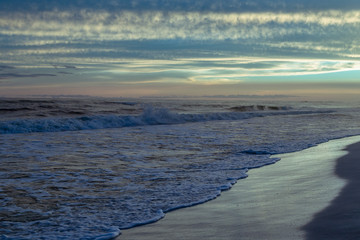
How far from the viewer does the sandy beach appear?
12.4ft

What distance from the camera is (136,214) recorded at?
473cm

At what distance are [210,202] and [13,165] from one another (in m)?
4.92

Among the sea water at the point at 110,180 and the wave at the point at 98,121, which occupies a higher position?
the wave at the point at 98,121

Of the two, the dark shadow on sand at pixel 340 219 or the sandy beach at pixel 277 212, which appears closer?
the dark shadow on sand at pixel 340 219

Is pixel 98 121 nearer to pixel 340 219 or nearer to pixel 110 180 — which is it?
pixel 110 180

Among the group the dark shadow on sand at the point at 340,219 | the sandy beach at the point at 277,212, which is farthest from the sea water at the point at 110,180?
the dark shadow on sand at the point at 340,219

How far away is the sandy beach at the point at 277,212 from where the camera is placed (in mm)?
3773

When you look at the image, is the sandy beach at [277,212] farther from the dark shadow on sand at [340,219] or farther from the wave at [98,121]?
the wave at [98,121]

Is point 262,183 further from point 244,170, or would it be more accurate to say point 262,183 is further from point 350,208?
point 350,208

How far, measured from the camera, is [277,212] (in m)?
4.49

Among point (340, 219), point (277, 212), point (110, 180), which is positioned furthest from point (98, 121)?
point (340, 219)

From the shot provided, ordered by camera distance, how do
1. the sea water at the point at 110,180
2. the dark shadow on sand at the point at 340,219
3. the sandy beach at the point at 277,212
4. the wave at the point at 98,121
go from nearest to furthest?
the dark shadow on sand at the point at 340,219, the sandy beach at the point at 277,212, the sea water at the point at 110,180, the wave at the point at 98,121

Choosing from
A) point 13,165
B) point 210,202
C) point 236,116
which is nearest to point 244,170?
point 210,202

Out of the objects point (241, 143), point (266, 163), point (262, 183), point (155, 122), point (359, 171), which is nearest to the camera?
point (262, 183)
